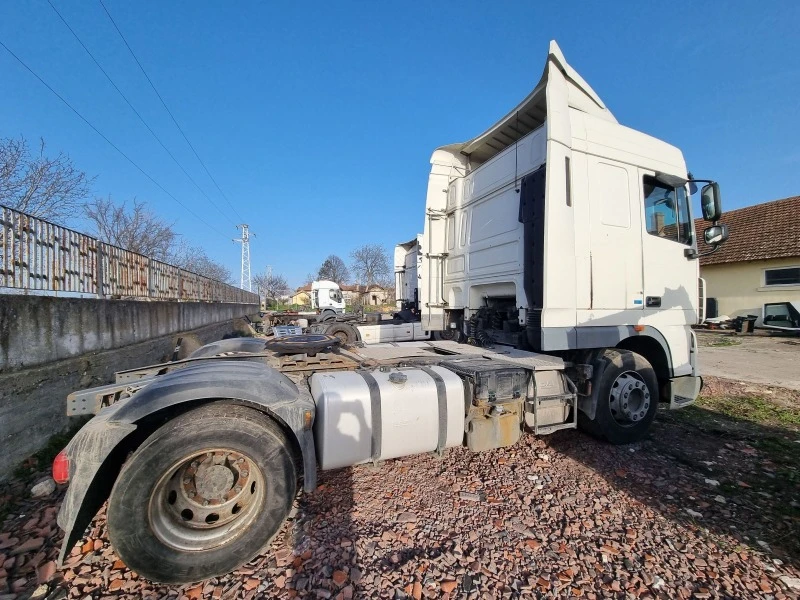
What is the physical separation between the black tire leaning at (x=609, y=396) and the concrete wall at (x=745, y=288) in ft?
54.9

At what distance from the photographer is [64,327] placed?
12.2 ft

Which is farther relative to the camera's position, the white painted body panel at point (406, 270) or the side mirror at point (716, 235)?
the white painted body panel at point (406, 270)

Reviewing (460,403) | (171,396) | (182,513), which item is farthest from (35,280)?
(460,403)

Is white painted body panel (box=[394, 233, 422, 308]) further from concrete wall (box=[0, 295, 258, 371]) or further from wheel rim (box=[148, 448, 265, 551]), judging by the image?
wheel rim (box=[148, 448, 265, 551])

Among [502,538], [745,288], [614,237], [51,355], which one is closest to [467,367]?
[502,538]

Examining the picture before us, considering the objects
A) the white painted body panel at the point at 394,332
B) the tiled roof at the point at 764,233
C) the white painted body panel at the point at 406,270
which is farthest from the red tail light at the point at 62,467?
the tiled roof at the point at 764,233

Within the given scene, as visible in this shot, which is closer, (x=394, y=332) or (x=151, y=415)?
(x=151, y=415)

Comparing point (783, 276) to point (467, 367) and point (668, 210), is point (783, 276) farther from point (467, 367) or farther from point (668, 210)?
point (467, 367)

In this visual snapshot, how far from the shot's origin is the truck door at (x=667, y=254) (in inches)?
165

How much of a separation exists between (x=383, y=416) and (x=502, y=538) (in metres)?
1.23

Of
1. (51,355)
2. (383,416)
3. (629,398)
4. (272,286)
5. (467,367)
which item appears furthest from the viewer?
(272,286)

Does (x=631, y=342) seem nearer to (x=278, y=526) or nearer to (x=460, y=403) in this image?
(x=460, y=403)

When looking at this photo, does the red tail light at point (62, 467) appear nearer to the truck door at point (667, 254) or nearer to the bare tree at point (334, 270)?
the truck door at point (667, 254)

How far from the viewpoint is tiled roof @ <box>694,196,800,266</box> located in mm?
14562
